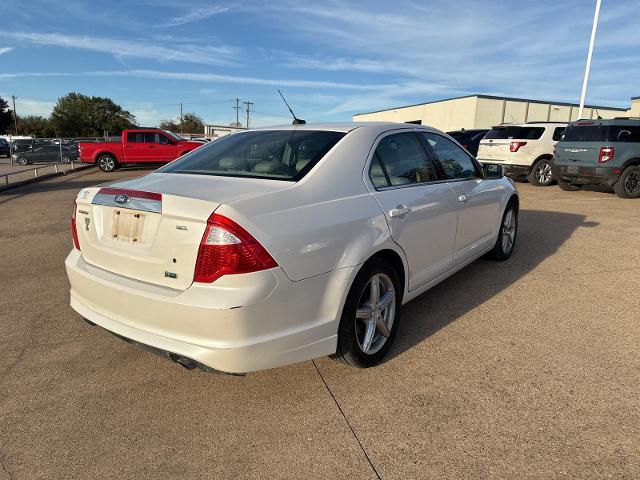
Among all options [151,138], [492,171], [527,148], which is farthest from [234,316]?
[151,138]

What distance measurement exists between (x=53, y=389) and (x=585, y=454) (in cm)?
300

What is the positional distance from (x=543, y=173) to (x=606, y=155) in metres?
2.84

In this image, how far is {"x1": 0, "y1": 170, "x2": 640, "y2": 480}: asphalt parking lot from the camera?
7.17 feet

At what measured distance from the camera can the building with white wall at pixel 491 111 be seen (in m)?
36.4

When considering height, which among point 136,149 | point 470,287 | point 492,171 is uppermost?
point 492,171

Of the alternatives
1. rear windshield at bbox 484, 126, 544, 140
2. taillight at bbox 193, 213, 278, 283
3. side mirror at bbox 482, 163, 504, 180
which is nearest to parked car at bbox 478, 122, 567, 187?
rear windshield at bbox 484, 126, 544, 140

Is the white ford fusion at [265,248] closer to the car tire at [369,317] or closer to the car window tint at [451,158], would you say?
the car tire at [369,317]

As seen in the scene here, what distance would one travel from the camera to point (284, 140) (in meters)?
3.24

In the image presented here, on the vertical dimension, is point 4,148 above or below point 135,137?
below

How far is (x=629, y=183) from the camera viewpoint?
1054 centimetres

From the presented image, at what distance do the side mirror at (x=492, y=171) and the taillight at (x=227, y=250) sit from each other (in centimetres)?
328

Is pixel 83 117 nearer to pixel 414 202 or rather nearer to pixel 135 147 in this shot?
pixel 135 147

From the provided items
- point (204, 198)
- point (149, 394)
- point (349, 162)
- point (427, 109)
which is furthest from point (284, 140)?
point (427, 109)

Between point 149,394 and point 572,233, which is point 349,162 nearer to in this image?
point 149,394
